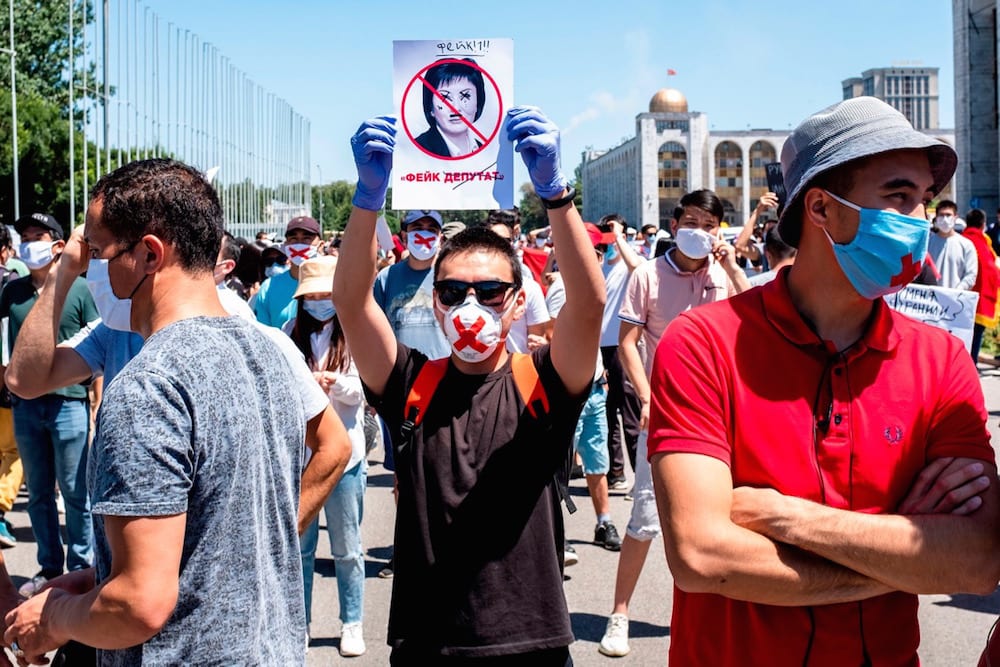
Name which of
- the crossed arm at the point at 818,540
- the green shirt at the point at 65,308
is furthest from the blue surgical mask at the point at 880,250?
the green shirt at the point at 65,308

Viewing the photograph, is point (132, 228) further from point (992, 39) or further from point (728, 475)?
point (992, 39)

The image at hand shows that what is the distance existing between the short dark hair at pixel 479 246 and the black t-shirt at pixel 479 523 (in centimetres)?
43

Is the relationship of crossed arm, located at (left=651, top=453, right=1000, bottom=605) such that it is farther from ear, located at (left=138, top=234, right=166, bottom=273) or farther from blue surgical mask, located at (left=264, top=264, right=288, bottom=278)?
blue surgical mask, located at (left=264, top=264, right=288, bottom=278)

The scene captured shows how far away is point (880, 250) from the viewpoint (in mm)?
2482

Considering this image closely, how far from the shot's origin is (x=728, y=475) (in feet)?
7.93

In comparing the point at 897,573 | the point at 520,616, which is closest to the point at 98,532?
the point at 520,616

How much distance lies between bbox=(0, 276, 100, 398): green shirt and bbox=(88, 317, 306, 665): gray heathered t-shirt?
14.5ft

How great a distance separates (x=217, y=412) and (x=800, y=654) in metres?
1.33

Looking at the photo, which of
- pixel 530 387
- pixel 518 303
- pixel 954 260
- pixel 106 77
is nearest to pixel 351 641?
pixel 518 303

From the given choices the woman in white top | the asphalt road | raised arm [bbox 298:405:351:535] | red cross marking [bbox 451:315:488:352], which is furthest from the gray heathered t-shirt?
the asphalt road

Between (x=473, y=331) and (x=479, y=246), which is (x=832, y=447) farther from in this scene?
(x=479, y=246)

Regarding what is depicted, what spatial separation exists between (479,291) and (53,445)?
4641 mm

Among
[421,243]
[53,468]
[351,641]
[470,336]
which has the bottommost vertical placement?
[351,641]

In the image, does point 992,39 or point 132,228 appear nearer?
point 132,228
